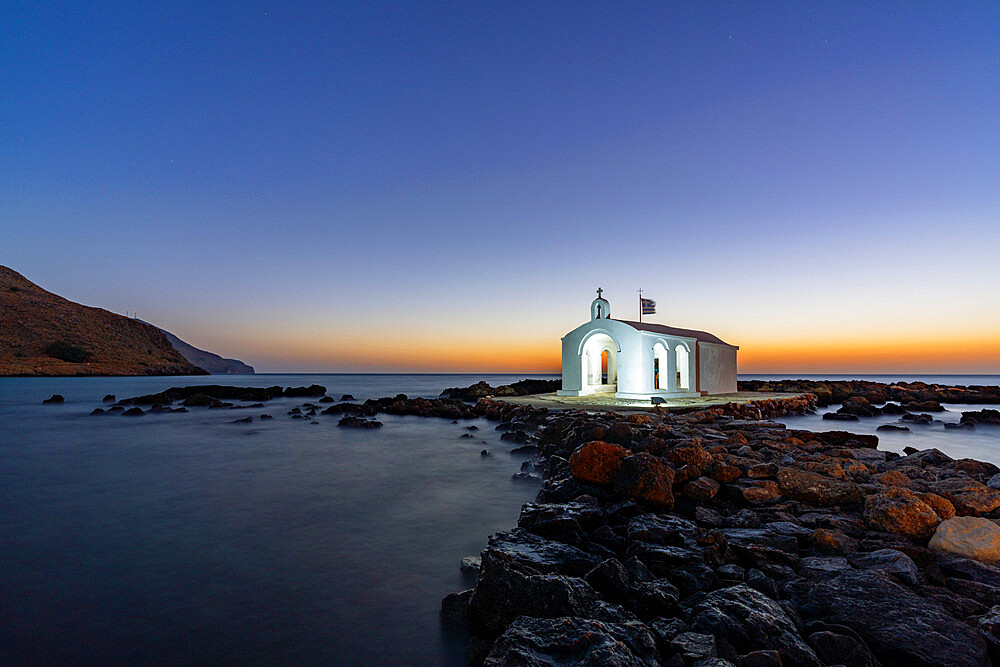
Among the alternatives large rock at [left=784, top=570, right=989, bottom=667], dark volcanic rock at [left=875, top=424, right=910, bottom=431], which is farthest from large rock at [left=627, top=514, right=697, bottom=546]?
dark volcanic rock at [left=875, top=424, right=910, bottom=431]

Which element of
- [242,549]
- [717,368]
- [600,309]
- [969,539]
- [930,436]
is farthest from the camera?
[717,368]

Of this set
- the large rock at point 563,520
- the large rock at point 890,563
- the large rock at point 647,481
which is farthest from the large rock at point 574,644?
the large rock at point 647,481

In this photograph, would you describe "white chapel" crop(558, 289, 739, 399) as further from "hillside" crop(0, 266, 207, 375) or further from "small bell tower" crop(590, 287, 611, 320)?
"hillside" crop(0, 266, 207, 375)

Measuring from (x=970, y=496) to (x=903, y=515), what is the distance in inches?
61.9

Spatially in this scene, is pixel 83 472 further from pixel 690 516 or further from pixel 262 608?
pixel 690 516

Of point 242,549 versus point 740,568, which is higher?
point 740,568

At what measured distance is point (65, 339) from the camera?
235 ft

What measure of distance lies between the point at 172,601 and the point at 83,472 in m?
9.60

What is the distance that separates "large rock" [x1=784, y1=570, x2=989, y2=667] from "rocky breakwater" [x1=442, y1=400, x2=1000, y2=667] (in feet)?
0.03

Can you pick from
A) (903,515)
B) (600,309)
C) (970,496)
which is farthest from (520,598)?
(600,309)

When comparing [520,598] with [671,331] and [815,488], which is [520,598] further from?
[671,331]

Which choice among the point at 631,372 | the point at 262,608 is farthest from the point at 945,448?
the point at 262,608

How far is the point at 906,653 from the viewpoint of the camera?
2.98 m

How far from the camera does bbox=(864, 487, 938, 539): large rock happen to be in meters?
4.74
